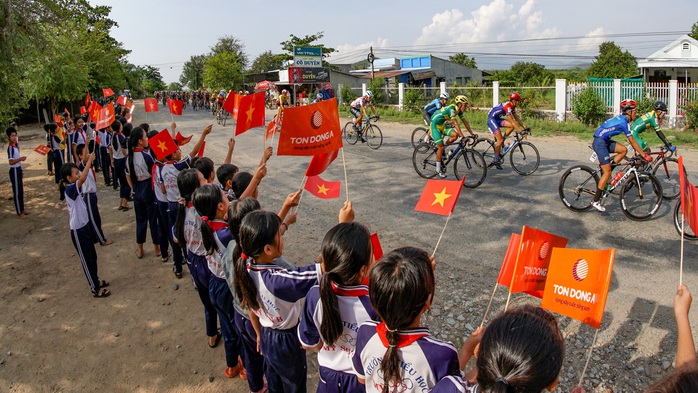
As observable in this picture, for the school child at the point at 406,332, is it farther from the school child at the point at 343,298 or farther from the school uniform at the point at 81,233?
the school uniform at the point at 81,233

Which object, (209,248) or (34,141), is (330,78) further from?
(209,248)

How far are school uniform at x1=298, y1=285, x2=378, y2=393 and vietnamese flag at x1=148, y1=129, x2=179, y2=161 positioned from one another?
13.0 ft

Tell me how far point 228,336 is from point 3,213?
8.40m

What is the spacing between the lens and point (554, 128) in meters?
17.3

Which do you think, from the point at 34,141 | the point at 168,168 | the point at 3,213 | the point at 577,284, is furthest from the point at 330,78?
the point at 577,284

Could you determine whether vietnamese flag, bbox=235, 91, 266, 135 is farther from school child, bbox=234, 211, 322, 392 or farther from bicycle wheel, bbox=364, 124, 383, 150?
bicycle wheel, bbox=364, 124, 383, 150

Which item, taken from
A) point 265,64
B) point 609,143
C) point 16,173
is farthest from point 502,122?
point 265,64

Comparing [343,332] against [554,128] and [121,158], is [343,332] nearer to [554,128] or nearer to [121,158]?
[121,158]

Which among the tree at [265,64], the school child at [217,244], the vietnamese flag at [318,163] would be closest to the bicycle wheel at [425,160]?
the vietnamese flag at [318,163]

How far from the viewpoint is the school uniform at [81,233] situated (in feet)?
17.1

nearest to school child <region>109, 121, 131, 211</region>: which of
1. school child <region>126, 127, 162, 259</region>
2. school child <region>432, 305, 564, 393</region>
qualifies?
school child <region>126, 127, 162, 259</region>

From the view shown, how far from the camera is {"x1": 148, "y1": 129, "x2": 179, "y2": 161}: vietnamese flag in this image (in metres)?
5.50

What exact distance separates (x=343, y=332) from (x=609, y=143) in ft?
21.5

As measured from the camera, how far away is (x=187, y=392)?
370 centimetres
